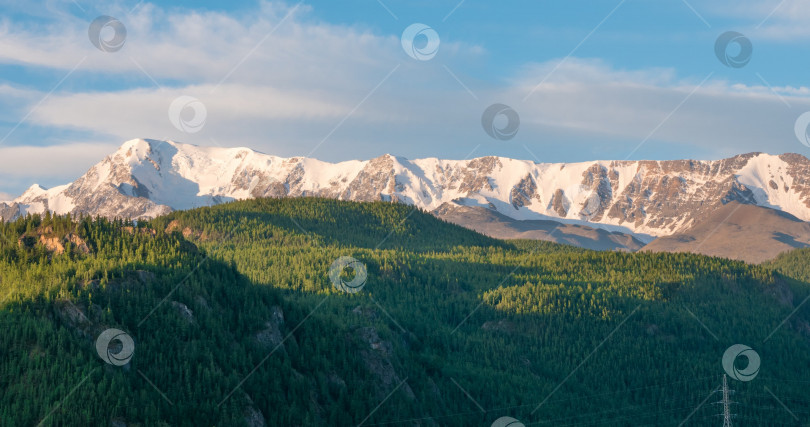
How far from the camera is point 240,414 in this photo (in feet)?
625

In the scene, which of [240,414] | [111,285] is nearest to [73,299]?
[111,285]

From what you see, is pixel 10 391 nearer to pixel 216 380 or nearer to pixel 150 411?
pixel 150 411

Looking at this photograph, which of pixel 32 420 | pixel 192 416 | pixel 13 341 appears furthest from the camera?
pixel 192 416

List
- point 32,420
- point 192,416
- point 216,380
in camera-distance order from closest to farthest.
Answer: point 32,420 → point 192,416 → point 216,380

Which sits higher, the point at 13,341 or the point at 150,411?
the point at 13,341

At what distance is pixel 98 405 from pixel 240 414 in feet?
107

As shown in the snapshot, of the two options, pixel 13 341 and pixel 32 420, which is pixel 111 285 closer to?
pixel 13 341

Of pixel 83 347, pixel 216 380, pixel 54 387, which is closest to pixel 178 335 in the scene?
pixel 216 380

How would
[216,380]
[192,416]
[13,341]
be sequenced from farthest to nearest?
[216,380] → [192,416] → [13,341]

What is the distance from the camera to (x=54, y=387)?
164 meters

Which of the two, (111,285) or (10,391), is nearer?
(10,391)

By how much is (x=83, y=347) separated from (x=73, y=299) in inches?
508

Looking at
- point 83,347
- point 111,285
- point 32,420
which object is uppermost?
point 111,285

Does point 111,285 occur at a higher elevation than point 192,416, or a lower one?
higher
